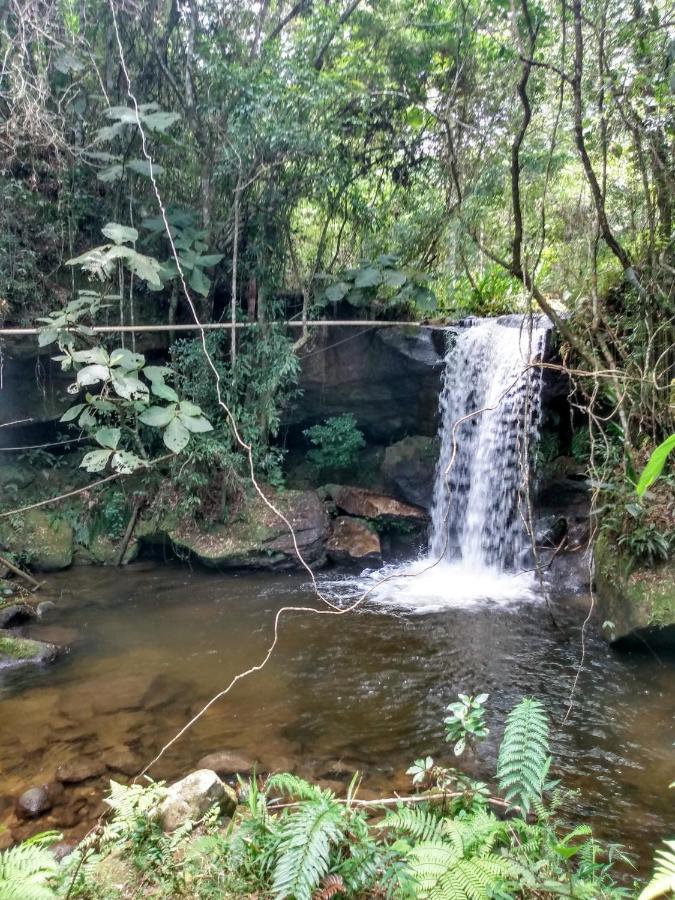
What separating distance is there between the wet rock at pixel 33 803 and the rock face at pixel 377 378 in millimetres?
5569

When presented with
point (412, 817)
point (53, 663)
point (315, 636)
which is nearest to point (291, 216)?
point (315, 636)

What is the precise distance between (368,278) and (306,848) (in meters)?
6.12

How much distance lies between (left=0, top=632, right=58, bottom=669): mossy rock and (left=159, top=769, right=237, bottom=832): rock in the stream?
275 centimetres

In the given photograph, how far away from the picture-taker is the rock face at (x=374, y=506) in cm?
766

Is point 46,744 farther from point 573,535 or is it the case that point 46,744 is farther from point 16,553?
point 573,535

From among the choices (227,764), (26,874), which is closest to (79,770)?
(227,764)

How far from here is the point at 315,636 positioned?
5.24 meters

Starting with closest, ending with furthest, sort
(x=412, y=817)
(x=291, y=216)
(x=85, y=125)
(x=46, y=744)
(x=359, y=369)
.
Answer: (x=412, y=817), (x=46, y=744), (x=85, y=125), (x=291, y=216), (x=359, y=369)

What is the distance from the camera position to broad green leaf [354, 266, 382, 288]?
22.9 ft

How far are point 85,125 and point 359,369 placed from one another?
4.26 metres

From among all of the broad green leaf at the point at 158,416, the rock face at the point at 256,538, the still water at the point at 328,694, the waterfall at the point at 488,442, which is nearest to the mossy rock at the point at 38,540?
the still water at the point at 328,694

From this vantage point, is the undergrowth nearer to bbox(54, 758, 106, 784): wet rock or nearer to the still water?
the still water

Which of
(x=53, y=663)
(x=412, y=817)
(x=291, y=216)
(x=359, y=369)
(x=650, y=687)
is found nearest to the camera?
A: (x=412, y=817)

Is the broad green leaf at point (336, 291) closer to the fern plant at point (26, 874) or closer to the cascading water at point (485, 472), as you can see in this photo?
the cascading water at point (485, 472)
